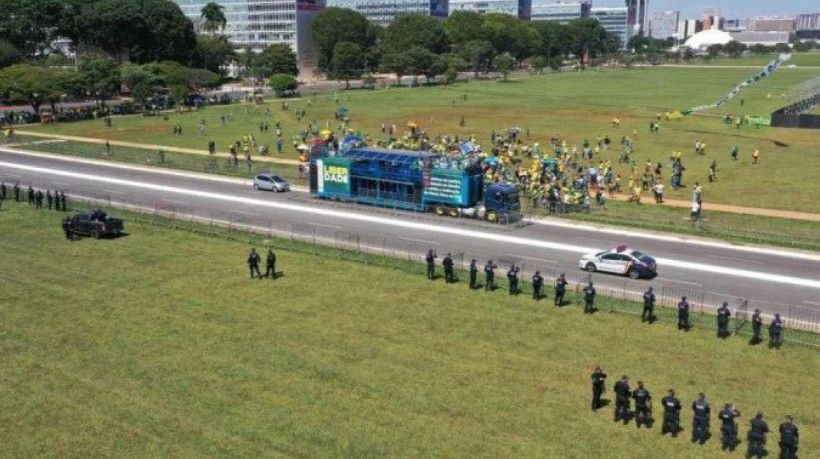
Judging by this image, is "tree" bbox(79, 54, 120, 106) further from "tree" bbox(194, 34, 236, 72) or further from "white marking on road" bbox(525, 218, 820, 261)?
"white marking on road" bbox(525, 218, 820, 261)

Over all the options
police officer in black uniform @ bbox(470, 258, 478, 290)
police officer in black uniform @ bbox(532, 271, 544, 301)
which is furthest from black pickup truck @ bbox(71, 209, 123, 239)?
police officer in black uniform @ bbox(532, 271, 544, 301)

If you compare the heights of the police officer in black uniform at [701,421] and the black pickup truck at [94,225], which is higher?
the black pickup truck at [94,225]

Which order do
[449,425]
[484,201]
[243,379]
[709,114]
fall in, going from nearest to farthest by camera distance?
[449,425], [243,379], [484,201], [709,114]

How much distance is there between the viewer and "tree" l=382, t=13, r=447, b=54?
184m

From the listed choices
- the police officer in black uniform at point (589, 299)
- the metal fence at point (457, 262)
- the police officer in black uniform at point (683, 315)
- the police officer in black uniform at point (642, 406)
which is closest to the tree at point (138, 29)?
the metal fence at point (457, 262)

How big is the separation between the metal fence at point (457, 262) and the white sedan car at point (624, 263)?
0.43 m

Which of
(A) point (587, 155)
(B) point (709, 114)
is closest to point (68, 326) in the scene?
(A) point (587, 155)

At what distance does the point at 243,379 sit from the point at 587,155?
167 feet

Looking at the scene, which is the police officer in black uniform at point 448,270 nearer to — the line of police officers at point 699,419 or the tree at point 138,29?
the line of police officers at point 699,419

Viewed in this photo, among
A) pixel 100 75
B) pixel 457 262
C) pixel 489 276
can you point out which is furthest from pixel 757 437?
pixel 100 75

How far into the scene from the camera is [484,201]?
48312mm

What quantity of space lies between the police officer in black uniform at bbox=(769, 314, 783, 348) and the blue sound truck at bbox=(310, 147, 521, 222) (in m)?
21.3

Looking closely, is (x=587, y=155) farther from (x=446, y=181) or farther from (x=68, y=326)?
(x=68, y=326)

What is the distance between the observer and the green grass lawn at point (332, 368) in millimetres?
20938
